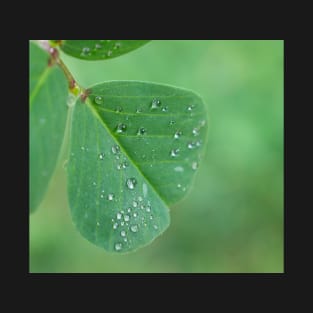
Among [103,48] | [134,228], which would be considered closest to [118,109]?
[103,48]

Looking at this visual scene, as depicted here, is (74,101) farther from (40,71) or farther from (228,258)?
(228,258)

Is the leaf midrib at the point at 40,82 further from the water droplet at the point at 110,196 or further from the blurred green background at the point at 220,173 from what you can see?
the blurred green background at the point at 220,173

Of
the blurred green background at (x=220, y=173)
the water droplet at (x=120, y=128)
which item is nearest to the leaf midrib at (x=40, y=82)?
the water droplet at (x=120, y=128)

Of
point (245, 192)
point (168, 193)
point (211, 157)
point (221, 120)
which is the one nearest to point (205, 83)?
point (221, 120)

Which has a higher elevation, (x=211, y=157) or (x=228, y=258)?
(x=211, y=157)

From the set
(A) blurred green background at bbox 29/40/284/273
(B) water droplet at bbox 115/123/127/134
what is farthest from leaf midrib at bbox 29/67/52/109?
(A) blurred green background at bbox 29/40/284/273
